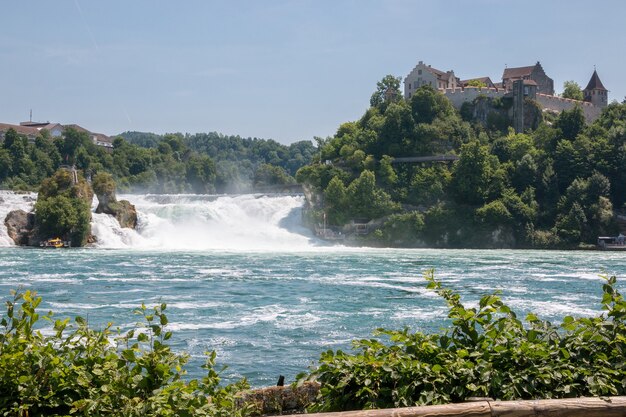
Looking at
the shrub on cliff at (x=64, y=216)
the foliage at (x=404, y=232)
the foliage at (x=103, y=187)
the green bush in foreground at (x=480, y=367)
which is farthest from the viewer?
the foliage at (x=404, y=232)

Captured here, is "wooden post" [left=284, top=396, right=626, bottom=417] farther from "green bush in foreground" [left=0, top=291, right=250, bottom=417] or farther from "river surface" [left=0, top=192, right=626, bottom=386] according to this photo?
"river surface" [left=0, top=192, right=626, bottom=386]

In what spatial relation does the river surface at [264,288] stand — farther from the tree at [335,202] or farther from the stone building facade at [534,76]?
the stone building facade at [534,76]

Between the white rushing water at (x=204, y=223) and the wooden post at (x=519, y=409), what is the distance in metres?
52.3

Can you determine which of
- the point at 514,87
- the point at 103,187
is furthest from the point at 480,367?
the point at 514,87

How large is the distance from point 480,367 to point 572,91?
94.0m

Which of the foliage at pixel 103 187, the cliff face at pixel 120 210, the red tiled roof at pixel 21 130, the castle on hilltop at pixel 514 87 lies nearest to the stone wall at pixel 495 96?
the castle on hilltop at pixel 514 87

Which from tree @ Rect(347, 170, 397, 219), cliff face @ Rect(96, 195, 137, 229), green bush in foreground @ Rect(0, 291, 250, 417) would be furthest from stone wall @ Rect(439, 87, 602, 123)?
green bush in foreground @ Rect(0, 291, 250, 417)

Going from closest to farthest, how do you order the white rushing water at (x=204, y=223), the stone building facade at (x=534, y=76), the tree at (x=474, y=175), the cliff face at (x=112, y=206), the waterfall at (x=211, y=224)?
the white rushing water at (x=204, y=223), the waterfall at (x=211, y=224), the cliff face at (x=112, y=206), the tree at (x=474, y=175), the stone building facade at (x=534, y=76)

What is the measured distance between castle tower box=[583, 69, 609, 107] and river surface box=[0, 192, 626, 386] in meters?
45.4

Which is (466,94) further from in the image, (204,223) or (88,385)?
(88,385)

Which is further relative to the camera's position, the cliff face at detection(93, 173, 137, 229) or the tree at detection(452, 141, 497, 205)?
the tree at detection(452, 141, 497, 205)

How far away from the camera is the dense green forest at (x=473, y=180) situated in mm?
65188

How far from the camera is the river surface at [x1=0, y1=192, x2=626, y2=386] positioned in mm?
18391

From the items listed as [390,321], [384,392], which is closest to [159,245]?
[390,321]
